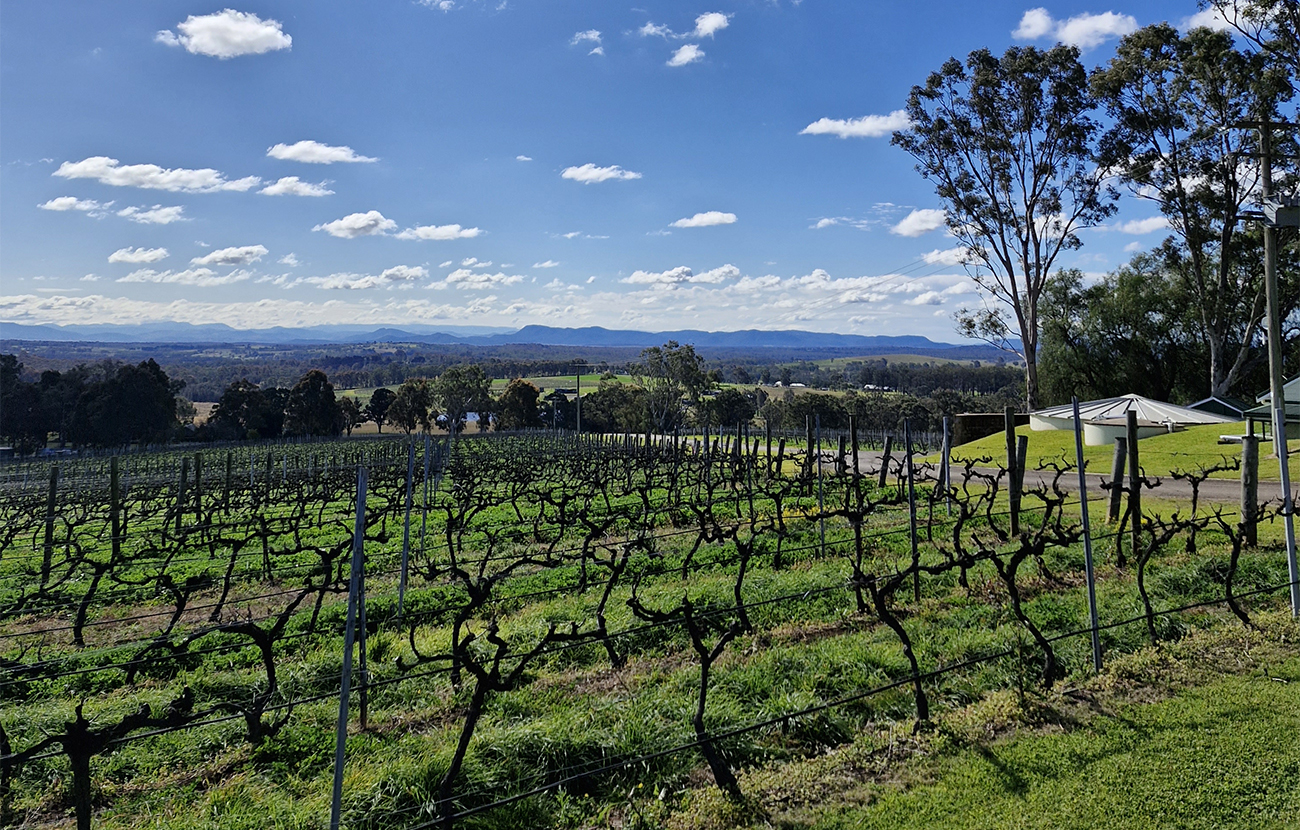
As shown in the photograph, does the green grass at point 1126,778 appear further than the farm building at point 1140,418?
No

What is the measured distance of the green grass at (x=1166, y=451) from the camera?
17172 mm

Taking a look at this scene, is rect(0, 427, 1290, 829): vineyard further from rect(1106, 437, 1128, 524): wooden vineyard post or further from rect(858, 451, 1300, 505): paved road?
rect(858, 451, 1300, 505): paved road

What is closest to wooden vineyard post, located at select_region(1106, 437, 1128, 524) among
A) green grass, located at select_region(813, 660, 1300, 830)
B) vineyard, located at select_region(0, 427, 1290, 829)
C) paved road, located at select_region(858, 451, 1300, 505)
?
vineyard, located at select_region(0, 427, 1290, 829)

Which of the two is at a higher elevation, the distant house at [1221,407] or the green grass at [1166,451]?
the distant house at [1221,407]

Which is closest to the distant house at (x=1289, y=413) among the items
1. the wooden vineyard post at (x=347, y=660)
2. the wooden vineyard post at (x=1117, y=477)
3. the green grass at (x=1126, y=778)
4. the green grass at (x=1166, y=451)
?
the green grass at (x=1166, y=451)

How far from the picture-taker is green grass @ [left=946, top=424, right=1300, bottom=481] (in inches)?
676

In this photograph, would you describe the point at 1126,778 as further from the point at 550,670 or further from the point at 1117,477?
the point at 1117,477

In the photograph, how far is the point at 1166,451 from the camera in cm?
2006

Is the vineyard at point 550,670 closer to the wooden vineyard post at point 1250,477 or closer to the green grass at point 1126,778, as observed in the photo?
the wooden vineyard post at point 1250,477

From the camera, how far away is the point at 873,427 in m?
71.7

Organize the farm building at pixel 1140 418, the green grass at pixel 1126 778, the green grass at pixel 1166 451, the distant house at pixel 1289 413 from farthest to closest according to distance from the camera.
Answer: the farm building at pixel 1140 418, the distant house at pixel 1289 413, the green grass at pixel 1166 451, the green grass at pixel 1126 778

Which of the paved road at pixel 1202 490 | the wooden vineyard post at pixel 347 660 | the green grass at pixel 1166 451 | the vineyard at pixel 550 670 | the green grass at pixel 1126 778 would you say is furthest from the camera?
the green grass at pixel 1166 451

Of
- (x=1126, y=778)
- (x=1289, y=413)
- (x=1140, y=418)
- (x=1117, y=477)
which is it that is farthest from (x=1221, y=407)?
(x=1126, y=778)

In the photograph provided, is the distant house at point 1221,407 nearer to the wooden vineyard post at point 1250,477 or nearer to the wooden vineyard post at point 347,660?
the wooden vineyard post at point 1250,477
